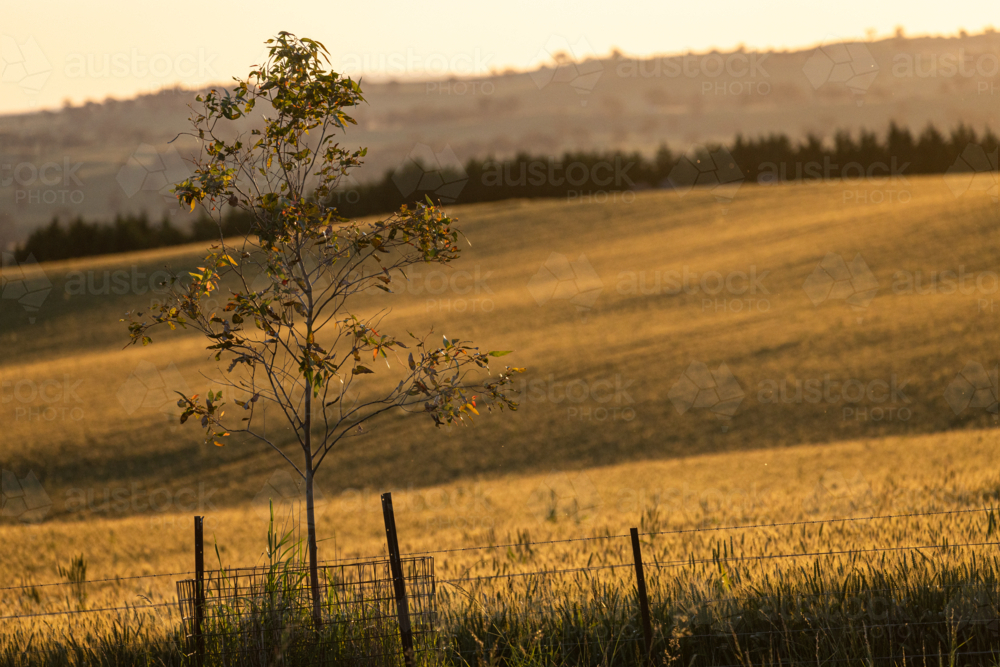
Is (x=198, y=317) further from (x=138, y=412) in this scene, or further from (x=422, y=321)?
(x=422, y=321)

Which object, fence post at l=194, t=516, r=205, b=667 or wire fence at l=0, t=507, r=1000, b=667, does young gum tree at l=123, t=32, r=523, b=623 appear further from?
fence post at l=194, t=516, r=205, b=667

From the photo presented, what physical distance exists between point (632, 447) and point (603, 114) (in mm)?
162268

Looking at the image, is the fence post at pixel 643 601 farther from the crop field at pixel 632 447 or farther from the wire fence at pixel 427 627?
the crop field at pixel 632 447

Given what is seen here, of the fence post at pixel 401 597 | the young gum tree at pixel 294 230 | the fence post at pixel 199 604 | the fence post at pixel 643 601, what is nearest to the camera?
the young gum tree at pixel 294 230

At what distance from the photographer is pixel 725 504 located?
1620 cm

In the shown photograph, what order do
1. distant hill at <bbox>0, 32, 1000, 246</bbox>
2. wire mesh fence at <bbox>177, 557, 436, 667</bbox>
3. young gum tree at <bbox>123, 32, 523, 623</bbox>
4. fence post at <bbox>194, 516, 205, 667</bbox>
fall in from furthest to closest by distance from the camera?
distant hill at <bbox>0, 32, 1000, 246</bbox> < fence post at <bbox>194, 516, 205, 667</bbox> < wire mesh fence at <bbox>177, 557, 436, 667</bbox> < young gum tree at <bbox>123, 32, 523, 623</bbox>

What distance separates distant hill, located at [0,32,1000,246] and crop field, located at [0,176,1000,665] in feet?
326

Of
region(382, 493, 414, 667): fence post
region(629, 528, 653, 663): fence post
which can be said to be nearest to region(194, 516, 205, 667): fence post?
region(382, 493, 414, 667): fence post

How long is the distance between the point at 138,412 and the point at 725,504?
2232cm

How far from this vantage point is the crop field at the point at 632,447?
8164mm

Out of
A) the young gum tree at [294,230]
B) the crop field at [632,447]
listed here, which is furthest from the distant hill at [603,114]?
the young gum tree at [294,230]

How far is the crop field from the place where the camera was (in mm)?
8164

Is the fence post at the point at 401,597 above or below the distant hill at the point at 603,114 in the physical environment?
below

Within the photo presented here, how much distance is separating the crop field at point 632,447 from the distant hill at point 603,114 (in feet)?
326
